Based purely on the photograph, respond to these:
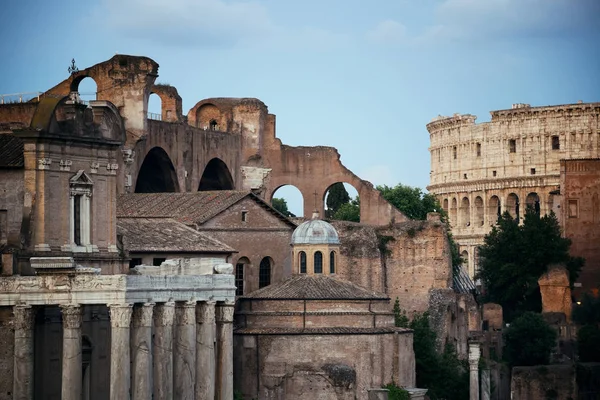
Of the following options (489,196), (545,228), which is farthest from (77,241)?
(489,196)

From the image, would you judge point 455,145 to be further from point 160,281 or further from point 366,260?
point 160,281

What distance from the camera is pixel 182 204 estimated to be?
231ft

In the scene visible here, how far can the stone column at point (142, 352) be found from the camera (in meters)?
52.2

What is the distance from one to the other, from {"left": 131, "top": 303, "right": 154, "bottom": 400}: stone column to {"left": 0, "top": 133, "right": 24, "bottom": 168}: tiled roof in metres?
6.16

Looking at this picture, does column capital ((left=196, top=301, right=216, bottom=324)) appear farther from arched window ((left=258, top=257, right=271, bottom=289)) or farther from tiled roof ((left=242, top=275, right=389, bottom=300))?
arched window ((left=258, top=257, right=271, bottom=289))

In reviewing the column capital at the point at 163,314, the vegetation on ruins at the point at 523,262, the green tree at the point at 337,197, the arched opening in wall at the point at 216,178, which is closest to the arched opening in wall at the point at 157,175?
the arched opening in wall at the point at 216,178

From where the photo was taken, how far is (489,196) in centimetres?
15238

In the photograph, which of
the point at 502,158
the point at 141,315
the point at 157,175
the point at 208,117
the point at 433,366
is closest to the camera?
the point at 141,315

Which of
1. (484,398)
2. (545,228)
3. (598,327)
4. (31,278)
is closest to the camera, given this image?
(31,278)

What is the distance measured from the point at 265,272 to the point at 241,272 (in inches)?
65.6

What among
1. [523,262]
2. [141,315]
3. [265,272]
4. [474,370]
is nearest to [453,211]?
[523,262]

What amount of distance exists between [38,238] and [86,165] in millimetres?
3099

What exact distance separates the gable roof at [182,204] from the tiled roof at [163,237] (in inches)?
59.8

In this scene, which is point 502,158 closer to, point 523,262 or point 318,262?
point 523,262
